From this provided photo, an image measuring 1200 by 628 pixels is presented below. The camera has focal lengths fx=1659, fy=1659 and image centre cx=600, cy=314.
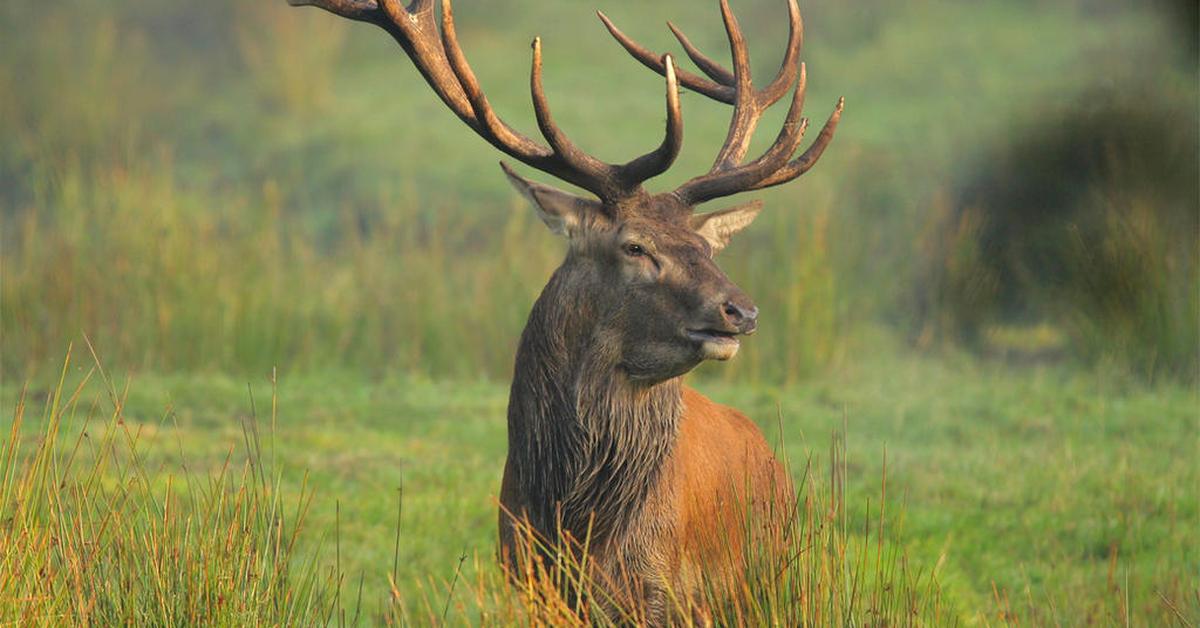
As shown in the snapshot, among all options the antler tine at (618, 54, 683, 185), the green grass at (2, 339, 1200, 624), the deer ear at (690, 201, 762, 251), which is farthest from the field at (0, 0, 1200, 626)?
the antler tine at (618, 54, 683, 185)

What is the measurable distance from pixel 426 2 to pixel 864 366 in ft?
25.3

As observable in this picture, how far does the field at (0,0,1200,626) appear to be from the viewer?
28.1ft

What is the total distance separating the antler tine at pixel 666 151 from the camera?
5359mm

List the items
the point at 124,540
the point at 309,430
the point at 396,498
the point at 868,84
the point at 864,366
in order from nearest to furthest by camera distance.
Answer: the point at 124,540 → the point at 396,498 → the point at 309,430 → the point at 864,366 → the point at 868,84

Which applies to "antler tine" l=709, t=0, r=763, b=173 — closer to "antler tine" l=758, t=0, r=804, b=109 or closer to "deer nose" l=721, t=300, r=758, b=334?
"antler tine" l=758, t=0, r=804, b=109

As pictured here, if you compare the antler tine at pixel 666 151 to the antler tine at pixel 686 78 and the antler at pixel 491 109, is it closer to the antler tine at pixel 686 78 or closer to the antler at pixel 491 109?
the antler at pixel 491 109

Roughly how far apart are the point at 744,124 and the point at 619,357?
1.21 meters

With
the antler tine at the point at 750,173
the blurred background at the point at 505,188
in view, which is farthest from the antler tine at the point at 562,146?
the blurred background at the point at 505,188

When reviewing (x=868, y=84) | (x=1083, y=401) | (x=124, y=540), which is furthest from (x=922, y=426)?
(x=868, y=84)

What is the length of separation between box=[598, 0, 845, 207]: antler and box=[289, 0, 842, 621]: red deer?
0.02 m

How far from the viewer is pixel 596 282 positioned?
5.62 m

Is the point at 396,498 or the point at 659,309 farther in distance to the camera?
the point at 396,498

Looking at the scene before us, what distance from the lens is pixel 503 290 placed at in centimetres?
1323

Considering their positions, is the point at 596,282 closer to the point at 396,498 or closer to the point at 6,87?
the point at 396,498
